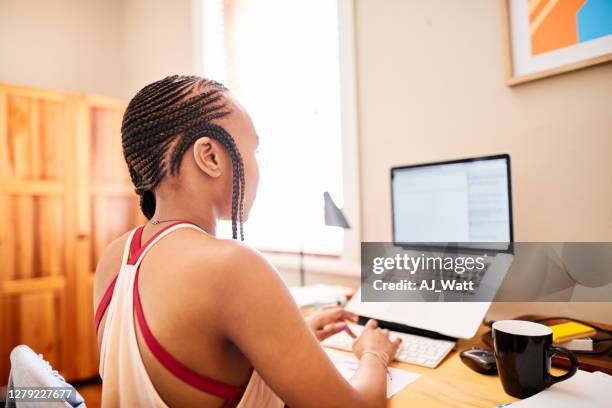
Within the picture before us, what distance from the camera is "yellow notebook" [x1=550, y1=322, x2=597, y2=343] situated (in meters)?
0.83

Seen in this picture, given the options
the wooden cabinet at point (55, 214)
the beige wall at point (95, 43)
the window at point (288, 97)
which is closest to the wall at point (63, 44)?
the beige wall at point (95, 43)

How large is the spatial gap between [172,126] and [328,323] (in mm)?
589

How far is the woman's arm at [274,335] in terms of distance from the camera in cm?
57

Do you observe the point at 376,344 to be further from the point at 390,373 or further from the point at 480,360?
the point at 480,360

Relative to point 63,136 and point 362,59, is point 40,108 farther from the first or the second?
point 362,59

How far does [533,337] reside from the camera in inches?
26.1

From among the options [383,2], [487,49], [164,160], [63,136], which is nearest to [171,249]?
[164,160]

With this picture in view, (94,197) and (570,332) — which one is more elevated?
(94,197)

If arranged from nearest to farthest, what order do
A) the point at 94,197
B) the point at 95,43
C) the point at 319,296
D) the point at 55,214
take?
1. the point at 319,296
2. the point at 55,214
3. the point at 94,197
4. the point at 95,43

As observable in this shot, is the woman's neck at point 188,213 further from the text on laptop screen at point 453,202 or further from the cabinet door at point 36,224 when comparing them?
the cabinet door at point 36,224

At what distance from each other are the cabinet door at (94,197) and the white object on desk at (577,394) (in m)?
2.35

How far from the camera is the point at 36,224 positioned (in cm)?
217

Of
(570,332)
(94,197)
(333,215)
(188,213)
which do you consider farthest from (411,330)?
(94,197)

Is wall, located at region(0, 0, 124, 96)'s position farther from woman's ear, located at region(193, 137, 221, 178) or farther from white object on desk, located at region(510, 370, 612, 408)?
white object on desk, located at region(510, 370, 612, 408)
